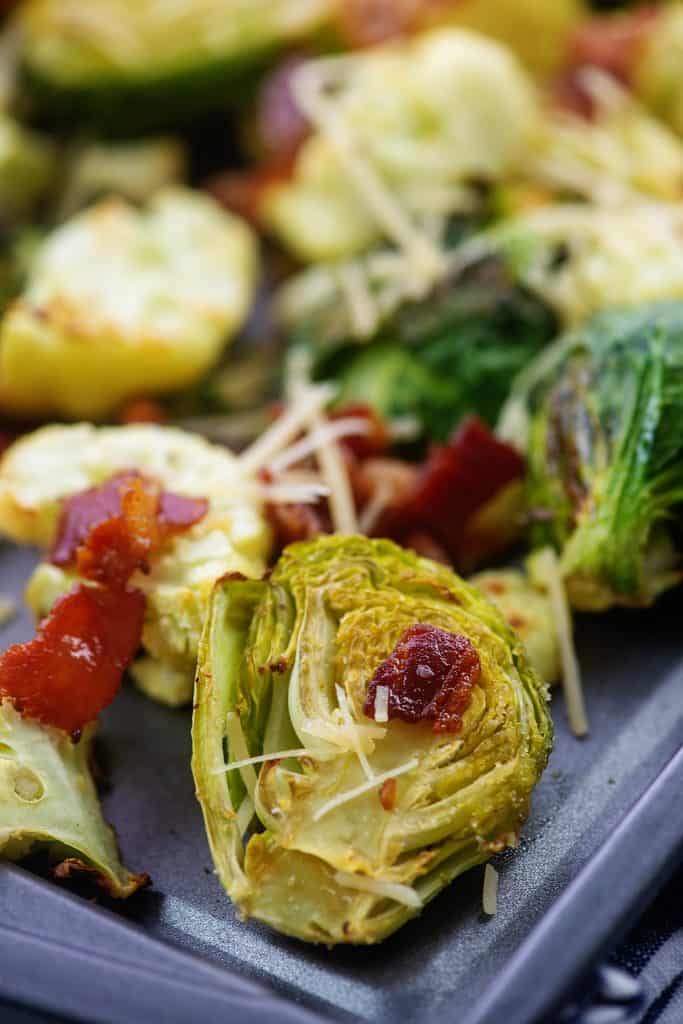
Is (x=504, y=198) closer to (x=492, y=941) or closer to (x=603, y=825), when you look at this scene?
(x=603, y=825)

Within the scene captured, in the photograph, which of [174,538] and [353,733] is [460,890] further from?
[174,538]

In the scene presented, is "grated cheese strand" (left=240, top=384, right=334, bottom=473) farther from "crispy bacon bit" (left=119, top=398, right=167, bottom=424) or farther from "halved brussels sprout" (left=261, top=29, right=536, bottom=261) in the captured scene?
"halved brussels sprout" (left=261, top=29, right=536, bottom=261)

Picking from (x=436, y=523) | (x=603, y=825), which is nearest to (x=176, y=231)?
(x=436, y=523)

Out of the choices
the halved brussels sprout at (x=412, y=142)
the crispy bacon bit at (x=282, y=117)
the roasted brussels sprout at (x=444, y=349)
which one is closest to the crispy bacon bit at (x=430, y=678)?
the roasted brussels sprout at (x=444, y=349)

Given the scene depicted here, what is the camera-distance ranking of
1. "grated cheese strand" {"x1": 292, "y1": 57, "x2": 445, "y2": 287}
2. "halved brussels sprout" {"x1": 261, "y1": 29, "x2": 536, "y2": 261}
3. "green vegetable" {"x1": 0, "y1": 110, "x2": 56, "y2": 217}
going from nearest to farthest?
"grated cheese strand" {"x1": 292, "y1": 57, "x2": 445, "y2": 287} → "halved brussels sprout" {"x1": 261, "y1": 29, "x2": 536, "y2": 261} → "green vegetable" {"x1": 0, "y1": 110, "x2": 56, "y2": 217}

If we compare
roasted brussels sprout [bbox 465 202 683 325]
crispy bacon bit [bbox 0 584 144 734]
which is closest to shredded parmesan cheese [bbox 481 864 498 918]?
crispy bacon bit [bbox 0 584 144 734]
